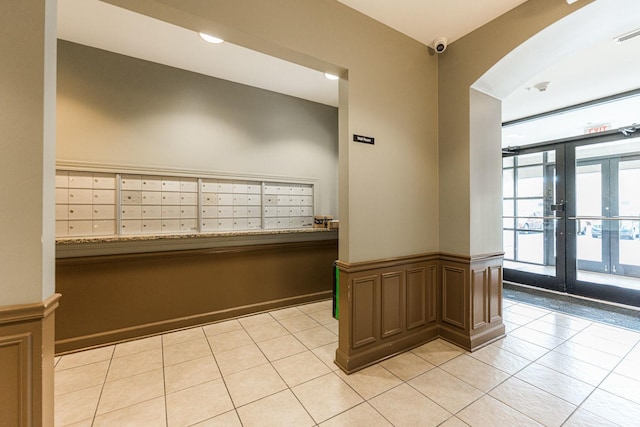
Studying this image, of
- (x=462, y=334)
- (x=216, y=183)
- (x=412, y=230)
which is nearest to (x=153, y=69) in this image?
(x=216, y=183)

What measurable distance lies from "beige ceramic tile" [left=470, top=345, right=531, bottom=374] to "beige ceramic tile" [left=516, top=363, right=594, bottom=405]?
63mm

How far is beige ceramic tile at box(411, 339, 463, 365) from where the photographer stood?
2.33 metres

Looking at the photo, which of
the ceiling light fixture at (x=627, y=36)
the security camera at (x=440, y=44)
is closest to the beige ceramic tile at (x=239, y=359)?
the security camera at (x=440, y=44)

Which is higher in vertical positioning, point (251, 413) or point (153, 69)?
point (153, 69)

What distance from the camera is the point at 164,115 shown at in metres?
2.93

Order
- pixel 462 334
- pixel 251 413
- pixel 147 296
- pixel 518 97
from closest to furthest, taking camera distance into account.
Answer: pixel 251 413, pixel 462 334, pixel 147 296, pixel 518 97

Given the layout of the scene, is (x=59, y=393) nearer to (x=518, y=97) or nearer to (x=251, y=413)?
(x=251, y=413)

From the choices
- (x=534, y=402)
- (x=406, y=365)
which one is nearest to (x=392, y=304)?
(x=406, y=365)

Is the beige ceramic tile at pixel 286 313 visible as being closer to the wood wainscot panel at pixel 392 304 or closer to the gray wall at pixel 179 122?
the wood wainscot panel at pixel 392 304

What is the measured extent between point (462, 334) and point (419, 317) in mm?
422

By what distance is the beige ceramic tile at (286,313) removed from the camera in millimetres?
3272

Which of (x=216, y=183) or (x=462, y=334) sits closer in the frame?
(x=462, y=334)

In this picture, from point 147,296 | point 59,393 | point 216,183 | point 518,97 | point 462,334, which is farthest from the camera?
point 518,97

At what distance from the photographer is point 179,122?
3002 mm
